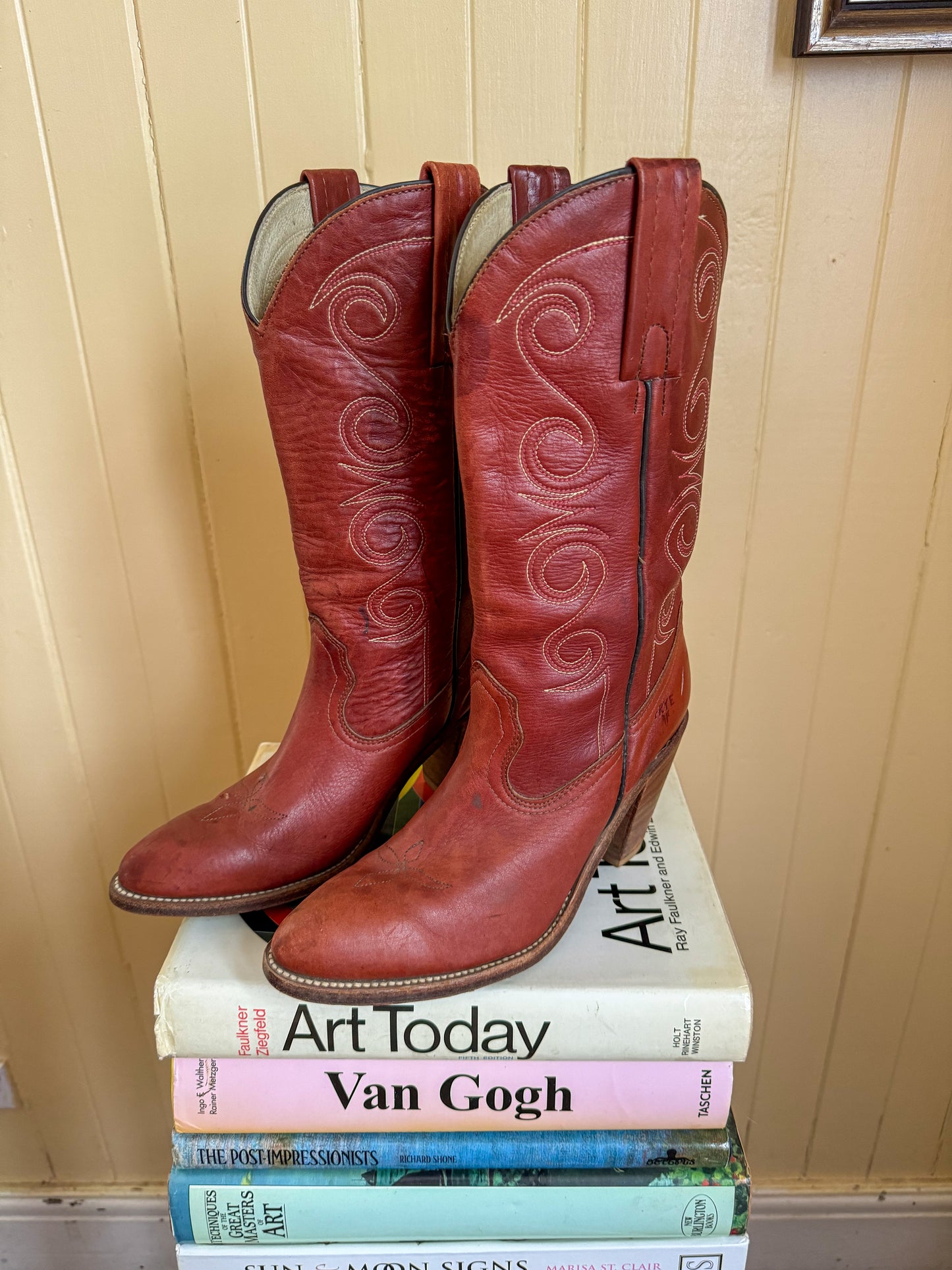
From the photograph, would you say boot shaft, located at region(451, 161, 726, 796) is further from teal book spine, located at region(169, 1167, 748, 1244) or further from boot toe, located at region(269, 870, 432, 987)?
teal book spine, located at region(169, 1167, 748, 1244)

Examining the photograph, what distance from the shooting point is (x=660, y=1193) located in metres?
0.67

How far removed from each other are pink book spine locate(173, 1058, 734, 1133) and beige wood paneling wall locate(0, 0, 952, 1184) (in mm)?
523

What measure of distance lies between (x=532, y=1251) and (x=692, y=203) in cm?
75

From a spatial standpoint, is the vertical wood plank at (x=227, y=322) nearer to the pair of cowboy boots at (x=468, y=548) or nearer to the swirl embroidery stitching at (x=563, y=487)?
the pair of cowboy boots at (x=468, y=548)

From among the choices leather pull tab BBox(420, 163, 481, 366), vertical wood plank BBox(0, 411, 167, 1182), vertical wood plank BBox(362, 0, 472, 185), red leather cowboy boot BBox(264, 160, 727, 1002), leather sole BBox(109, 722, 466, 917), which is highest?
vertical wood plank BBox(362, 0, 472, 185)

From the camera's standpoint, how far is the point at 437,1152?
2.20ft

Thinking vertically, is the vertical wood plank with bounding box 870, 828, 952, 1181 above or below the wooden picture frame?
below

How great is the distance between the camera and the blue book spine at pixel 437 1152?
67 cm

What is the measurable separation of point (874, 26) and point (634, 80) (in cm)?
21

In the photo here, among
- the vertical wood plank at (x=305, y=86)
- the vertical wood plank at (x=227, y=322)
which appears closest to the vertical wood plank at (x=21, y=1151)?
the vertical wood plank at (x=227, y=322)

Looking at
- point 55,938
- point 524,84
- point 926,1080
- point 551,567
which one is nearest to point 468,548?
point 551,567

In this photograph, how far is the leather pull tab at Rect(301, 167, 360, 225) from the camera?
26.4 inches

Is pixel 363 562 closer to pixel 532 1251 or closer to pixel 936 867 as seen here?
pixel 532 1251

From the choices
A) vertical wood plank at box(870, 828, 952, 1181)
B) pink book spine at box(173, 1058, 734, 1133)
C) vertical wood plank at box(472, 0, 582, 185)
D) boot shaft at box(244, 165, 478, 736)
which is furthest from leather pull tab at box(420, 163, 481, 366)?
vertical wood plank at box(870, 828, 952, 1181)
